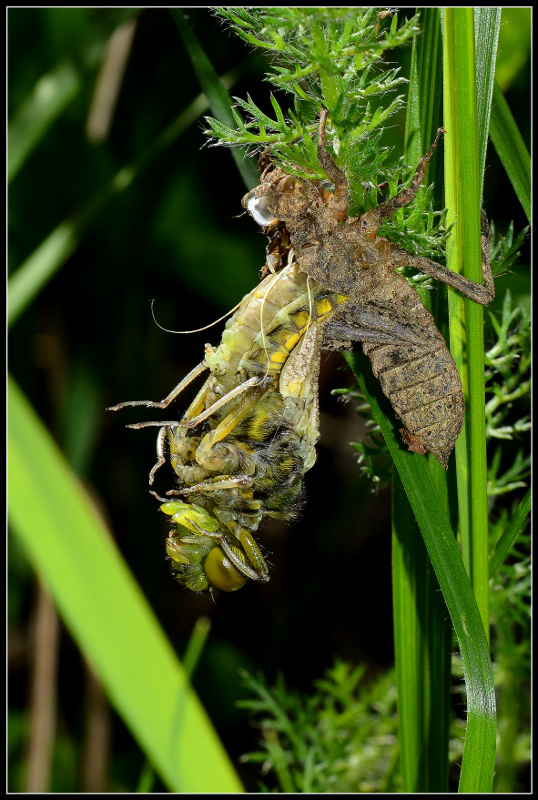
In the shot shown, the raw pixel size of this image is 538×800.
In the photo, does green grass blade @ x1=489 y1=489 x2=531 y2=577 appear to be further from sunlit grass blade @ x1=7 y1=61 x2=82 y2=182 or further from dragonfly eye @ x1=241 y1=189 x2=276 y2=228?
sunlit grass blade @ x1=7 y1=61 x2=82 y2=182

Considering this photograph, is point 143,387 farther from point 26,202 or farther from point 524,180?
point 524,180

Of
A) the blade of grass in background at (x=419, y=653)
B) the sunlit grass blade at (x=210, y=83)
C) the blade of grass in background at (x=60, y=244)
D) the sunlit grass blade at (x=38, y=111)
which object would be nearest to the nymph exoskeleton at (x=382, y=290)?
the blade of grass in background at (x=419, y=653)

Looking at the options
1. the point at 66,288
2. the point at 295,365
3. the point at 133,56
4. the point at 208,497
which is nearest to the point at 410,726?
the point at 208,497

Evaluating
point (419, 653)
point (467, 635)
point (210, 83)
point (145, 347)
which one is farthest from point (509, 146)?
point (145, 347)

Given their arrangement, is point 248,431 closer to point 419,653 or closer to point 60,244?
point 419,653

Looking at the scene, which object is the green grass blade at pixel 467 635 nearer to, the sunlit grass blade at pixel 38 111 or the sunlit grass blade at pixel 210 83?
the sunlit grass blade at pixel 210 83

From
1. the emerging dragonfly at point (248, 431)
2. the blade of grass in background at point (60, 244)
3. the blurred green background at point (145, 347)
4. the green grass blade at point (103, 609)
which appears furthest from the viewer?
the blurred green background at point (145, 347)
